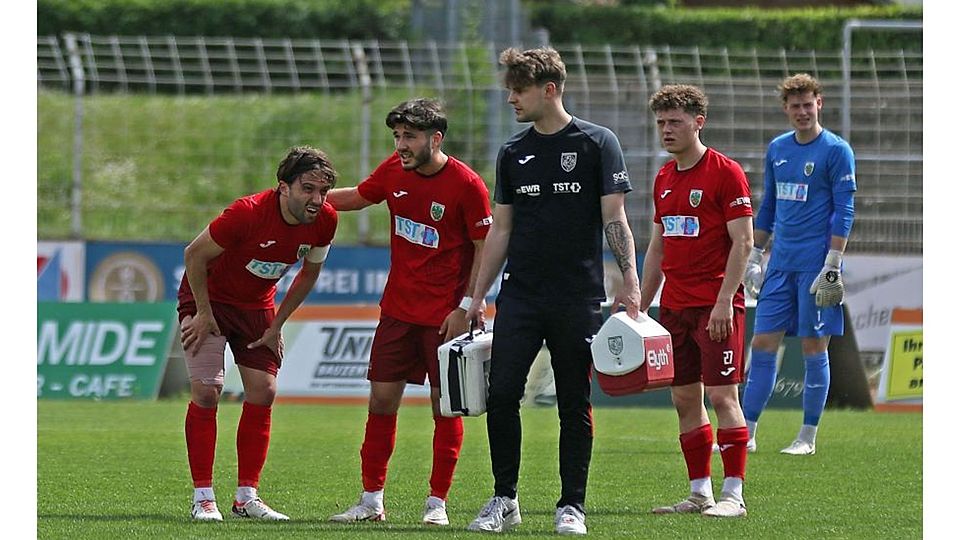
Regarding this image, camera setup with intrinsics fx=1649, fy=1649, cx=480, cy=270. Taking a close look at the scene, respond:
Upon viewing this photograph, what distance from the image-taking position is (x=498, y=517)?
7.23m

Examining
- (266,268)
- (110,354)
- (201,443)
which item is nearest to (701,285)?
(266,268)

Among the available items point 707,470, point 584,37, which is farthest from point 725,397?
point 584,37

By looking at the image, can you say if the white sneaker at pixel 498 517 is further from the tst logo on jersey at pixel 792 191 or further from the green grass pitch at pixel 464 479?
the tst logo on jersey at pixel 792 191

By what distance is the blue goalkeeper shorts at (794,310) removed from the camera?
10.7 metres

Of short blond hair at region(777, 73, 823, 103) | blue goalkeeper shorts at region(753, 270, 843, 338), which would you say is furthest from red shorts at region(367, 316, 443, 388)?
short blond hair at region(777, 73, 823, 103)

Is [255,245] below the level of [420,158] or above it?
below

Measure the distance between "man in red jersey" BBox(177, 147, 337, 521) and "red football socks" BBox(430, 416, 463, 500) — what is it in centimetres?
77

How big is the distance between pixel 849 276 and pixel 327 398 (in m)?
5.58

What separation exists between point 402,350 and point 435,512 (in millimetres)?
797

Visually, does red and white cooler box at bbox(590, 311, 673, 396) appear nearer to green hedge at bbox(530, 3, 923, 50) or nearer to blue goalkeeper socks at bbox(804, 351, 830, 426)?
blue goalkeeper socks at bbox(804, 351, 830, 426)

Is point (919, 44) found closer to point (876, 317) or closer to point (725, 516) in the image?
point (876, 317)

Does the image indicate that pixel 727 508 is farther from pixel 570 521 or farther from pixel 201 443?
pixel 201 443

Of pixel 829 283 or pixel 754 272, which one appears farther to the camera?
pixel 754 272

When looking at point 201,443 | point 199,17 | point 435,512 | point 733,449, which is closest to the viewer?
point 435,512
